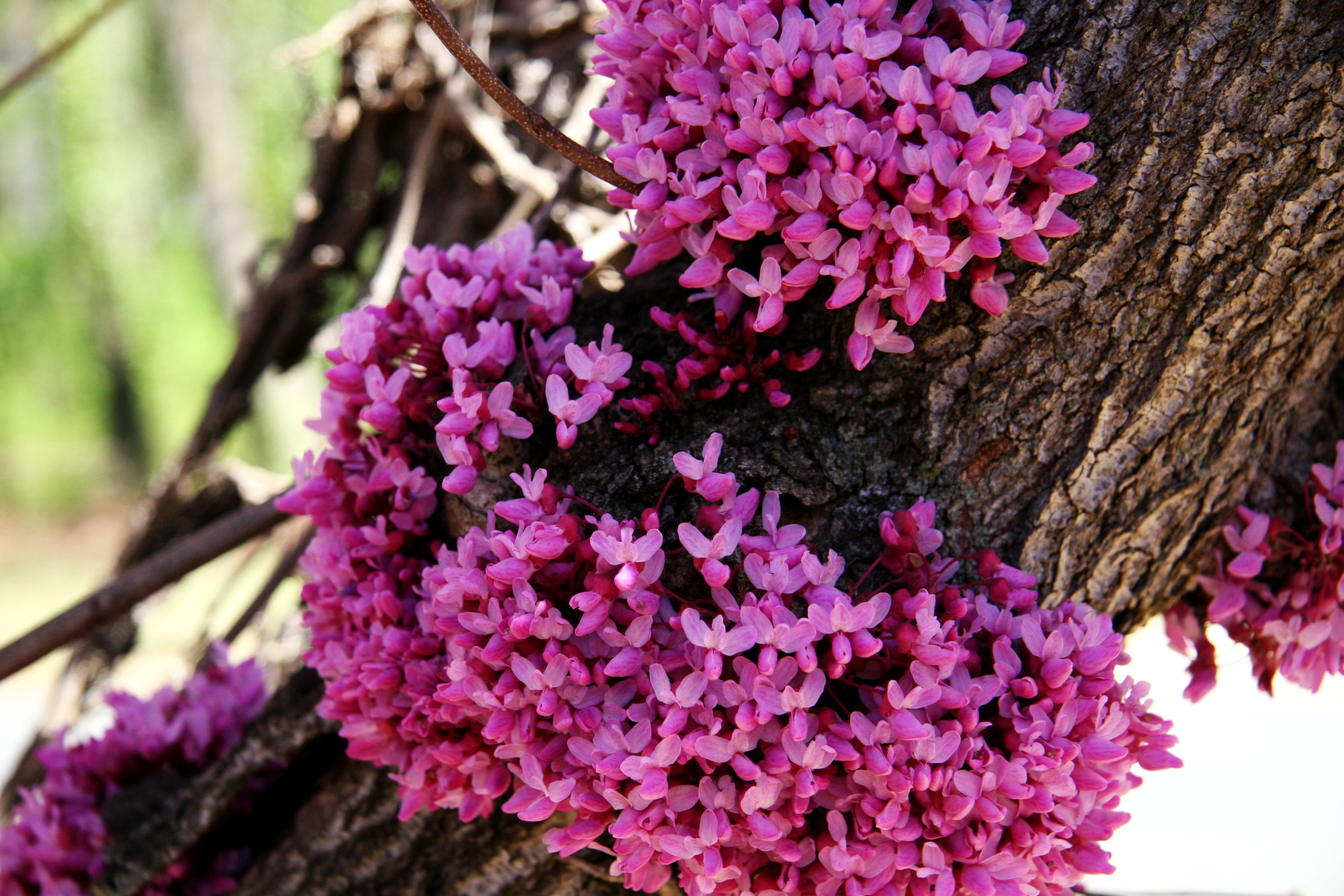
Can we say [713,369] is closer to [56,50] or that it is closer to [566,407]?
[566,407]

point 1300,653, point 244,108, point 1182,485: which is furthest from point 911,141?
point 244,108

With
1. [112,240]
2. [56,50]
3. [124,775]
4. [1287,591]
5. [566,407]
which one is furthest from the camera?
[112,240]

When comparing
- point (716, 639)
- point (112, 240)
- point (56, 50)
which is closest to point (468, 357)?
point (716, 639)

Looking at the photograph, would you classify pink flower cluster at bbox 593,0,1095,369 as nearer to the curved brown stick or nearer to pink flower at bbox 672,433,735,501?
the curved brown stick

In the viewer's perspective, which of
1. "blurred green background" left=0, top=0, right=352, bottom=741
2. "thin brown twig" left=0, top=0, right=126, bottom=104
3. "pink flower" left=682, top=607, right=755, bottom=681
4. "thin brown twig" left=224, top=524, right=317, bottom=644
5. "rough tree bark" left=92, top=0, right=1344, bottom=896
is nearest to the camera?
"pink flower" left=682, top=607, right=755, bottom=681

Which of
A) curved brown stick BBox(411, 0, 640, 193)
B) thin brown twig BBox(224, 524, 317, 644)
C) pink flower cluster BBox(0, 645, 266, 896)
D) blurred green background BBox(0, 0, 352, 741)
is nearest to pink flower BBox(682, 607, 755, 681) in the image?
curved brown stick BBox(411, 0, 640, 193)

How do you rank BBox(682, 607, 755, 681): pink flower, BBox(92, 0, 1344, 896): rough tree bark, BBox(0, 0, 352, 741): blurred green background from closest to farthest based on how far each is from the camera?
1. BBox(682, 607, 755, 681): pink flower
2. BBox(92, 0, 1344, 896): rough tree bark
3. BBox(0, 0, 352, 741): blurred green background

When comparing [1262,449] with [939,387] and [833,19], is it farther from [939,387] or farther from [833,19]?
[833,19]
